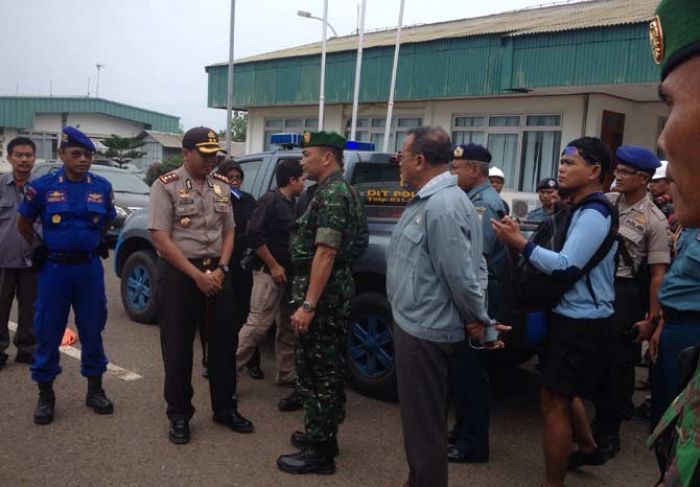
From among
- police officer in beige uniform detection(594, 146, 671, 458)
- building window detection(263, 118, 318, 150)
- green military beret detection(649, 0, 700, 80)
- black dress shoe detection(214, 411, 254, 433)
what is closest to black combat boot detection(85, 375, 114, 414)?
black dress shoe detection(214, 411, 254, 433)

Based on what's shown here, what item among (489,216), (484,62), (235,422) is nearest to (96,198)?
(235,422)

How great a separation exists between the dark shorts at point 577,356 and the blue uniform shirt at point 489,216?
792mm

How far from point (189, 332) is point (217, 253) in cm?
54

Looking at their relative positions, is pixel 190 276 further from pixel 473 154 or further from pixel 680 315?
pixel 680 315

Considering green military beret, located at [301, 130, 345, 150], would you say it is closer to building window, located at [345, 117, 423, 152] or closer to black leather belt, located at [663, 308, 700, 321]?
black leather belt, located at [663, 308, 700, 321]

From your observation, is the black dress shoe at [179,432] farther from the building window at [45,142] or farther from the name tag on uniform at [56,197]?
the building window at [45,142]

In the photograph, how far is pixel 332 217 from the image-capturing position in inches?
142

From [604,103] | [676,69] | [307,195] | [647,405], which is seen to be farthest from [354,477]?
[604,103]

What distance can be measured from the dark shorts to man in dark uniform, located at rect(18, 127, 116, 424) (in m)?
2.93

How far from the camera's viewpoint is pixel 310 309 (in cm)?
360

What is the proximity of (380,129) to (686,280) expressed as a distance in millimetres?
13925

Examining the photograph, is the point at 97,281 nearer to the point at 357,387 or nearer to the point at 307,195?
the point at 307,195

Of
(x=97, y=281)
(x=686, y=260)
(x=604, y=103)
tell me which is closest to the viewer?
(x=686, y=260)

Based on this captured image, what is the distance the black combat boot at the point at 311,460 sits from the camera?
365cm
